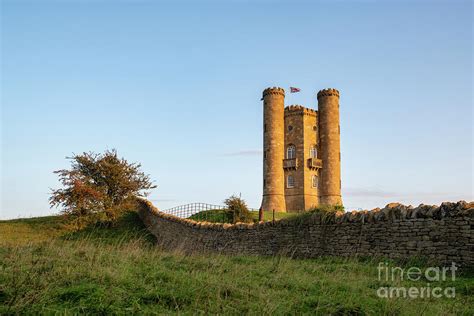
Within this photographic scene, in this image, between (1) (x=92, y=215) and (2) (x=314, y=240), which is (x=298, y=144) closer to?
(1) (x=92, y=215)

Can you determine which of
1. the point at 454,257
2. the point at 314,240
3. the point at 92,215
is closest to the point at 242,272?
the point at 454,257

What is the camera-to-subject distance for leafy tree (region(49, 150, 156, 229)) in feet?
96.8

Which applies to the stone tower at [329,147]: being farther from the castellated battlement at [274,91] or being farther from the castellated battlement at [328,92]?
the castellated battlement at [274,91]

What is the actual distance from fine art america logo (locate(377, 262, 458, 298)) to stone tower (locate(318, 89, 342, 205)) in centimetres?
3600

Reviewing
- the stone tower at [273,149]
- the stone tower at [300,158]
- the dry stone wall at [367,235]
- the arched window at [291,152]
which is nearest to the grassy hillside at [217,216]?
the stone tower at [273,149]

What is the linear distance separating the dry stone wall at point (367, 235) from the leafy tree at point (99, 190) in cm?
1351

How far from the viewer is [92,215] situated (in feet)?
97.6

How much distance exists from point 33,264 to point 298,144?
132ft

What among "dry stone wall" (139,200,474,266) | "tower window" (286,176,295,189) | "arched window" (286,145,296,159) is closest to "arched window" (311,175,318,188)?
"tower window" (286,176,295,189)

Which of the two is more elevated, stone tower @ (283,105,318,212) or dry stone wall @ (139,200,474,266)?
stone tower @ (283,105,318,212)

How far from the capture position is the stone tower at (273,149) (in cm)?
4462

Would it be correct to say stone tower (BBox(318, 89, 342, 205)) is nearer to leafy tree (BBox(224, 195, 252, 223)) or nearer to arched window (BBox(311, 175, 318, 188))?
arched window (BBox(311, 175, 318, 188))

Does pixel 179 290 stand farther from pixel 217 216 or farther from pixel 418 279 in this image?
pixel 217 216

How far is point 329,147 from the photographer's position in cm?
4638
